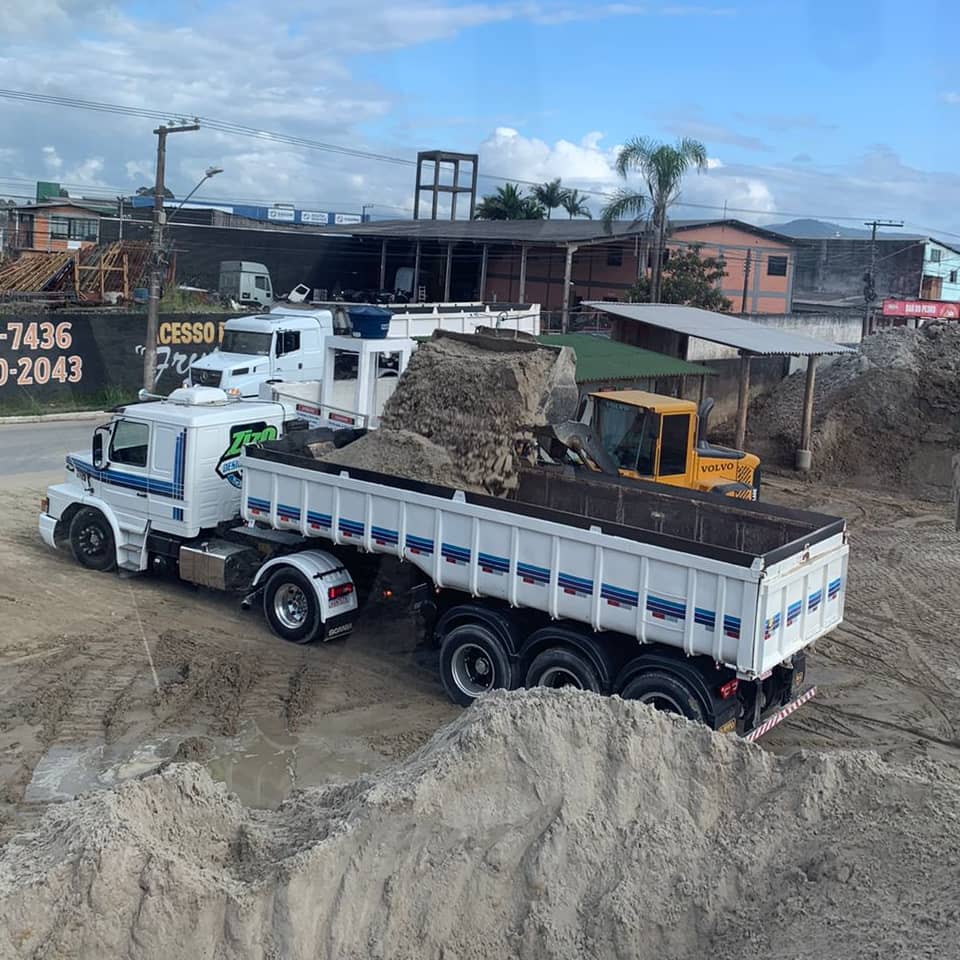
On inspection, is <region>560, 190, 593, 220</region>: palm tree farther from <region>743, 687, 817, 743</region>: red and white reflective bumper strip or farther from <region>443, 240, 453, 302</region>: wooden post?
<region>743, 687, 817, 743</region>: red and white reflective bumper strip

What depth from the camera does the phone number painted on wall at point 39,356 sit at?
27.6 m

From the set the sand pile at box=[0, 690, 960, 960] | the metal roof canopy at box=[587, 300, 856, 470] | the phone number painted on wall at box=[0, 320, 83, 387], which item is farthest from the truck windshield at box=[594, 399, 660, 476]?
the phone number painted on wall at box=[0, 320, 83, 387]

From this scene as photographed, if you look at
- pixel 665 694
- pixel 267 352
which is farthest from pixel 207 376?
pixel 665 694

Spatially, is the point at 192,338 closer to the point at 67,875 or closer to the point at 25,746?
the point at 25,746

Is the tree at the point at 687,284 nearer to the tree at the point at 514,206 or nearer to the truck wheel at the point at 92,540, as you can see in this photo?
the tree at the point at 514,206

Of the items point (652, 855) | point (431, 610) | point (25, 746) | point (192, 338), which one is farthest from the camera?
point (192, 338)

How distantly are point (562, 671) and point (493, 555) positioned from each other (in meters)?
1.26

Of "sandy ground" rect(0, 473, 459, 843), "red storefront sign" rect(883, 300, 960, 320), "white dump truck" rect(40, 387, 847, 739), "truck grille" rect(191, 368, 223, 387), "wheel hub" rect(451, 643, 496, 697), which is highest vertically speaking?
A: "red storefront sign" rect(883, 300, 960, 320)

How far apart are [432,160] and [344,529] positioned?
45291 millimetres

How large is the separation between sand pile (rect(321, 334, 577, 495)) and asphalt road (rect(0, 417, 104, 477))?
10684mm

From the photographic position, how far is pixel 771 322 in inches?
1393

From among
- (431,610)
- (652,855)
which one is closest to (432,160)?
(431,610)

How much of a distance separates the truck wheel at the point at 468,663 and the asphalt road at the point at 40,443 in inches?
496

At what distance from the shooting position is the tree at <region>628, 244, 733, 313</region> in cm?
4466
